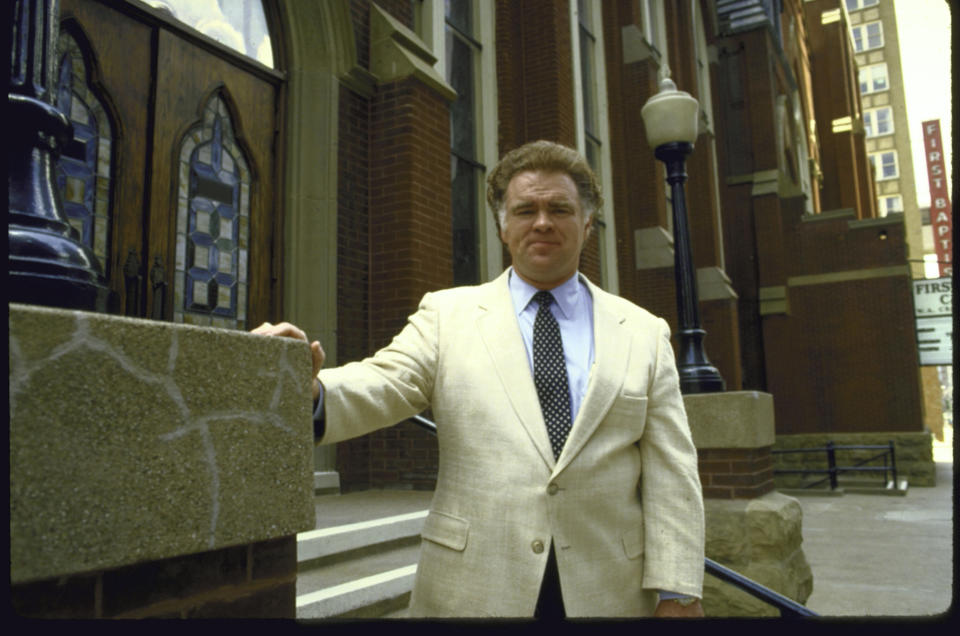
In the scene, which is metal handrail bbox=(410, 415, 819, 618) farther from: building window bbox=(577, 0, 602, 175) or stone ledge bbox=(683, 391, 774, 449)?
building window bbox=(577, 0, 602, 175)

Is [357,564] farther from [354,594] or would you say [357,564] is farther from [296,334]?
[296,334]

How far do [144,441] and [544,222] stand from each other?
3.92 ft

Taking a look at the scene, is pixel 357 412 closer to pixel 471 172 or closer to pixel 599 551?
pixel 599 551

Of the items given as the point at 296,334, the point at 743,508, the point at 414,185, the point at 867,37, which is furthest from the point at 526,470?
the point at 867,37

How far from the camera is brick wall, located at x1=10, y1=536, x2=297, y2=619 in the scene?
117 centimetres

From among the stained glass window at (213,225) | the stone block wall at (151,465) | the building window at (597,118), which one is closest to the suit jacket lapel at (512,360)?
the stone block wall at (151,465)

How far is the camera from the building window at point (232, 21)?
203 inches

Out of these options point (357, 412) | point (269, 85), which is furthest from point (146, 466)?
point (269, 85)

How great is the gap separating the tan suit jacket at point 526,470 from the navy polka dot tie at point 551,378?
0.05 metres

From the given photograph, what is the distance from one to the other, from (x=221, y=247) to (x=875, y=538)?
7318 millimetres

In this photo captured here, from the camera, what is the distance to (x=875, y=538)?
7.70 meters

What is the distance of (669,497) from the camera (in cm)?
194

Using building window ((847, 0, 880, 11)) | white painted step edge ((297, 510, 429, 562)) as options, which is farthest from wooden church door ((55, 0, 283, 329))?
building window ((847, 0, 880, 11))

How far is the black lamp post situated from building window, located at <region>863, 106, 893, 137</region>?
39.3m
